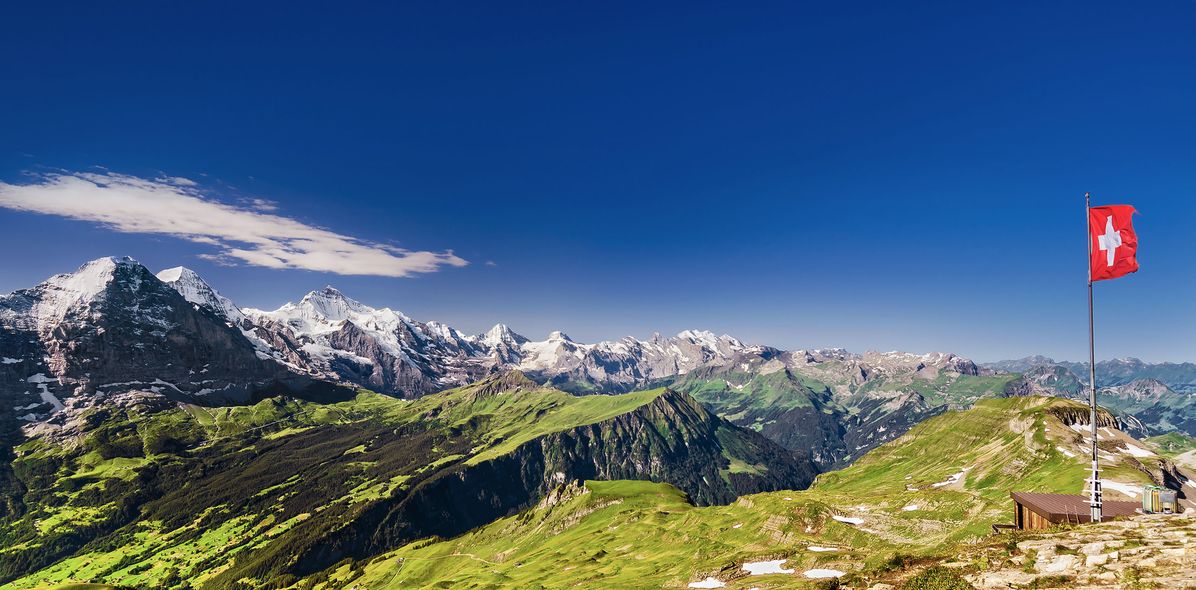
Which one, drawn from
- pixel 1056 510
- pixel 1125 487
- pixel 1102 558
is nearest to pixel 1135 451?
pixel 1125 487

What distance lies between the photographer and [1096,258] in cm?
3675

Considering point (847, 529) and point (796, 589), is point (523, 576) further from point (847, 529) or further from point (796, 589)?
point (796, 589)

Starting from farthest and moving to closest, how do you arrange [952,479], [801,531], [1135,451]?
[952,479]
[1135,451]
[801,531]

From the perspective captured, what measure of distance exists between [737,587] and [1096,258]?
42800mm

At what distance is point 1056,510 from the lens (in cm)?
4228

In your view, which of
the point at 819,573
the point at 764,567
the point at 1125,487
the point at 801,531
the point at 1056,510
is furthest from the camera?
the point at 1125,487

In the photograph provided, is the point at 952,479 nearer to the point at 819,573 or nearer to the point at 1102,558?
the point at 819,573

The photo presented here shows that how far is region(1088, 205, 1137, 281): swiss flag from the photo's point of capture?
35594 millimetres

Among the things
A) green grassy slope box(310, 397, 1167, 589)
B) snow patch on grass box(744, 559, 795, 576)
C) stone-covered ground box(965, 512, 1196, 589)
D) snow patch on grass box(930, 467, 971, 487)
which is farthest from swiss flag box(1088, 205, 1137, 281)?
snow patch on grass box(930, 467, 971, 487)

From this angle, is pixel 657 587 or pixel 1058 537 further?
pixel 657 587

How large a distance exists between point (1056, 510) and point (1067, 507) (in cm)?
128

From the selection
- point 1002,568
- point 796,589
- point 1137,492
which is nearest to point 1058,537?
point 1002,568

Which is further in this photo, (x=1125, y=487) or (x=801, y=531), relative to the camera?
(x=1125, y=487)

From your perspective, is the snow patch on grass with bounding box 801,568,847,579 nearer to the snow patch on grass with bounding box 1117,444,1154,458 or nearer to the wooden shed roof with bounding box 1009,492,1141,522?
the wooden shed roof with bounding box 1009,492,1141,522
